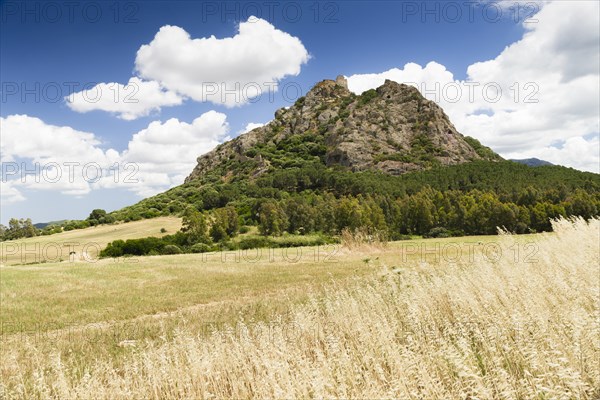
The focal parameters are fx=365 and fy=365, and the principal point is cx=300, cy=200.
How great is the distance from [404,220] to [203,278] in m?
64.2

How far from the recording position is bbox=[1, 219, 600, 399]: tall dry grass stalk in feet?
13.8

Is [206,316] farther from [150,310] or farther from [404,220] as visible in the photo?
[404,220]

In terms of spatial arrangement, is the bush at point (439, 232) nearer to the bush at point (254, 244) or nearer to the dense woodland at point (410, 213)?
the dense woodland at point (410, 213)

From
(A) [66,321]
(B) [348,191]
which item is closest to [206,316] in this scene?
(A) [66,321]

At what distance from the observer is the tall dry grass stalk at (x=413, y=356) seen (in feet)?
13.8

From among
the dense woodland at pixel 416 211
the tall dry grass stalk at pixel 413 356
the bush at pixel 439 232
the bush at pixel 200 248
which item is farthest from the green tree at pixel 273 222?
the tall dry grass stalk at pixel 413 356

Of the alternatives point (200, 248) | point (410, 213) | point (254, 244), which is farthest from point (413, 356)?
point (410, 213)

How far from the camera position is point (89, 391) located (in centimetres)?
532

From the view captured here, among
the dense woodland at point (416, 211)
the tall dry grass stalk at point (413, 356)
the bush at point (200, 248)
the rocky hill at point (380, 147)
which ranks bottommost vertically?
Result: the bush at point (200, 248)

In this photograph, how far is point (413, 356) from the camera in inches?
199

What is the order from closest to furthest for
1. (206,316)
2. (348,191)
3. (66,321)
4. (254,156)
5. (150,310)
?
(206,316) < (66,321) < (150,310) < (348,191) < (254,156)

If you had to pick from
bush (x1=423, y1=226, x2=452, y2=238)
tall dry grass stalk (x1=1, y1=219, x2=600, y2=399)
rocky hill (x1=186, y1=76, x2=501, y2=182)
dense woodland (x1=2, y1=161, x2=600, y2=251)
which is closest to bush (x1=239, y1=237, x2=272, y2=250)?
dense woodland (x1=2, y1=161, x2=600, y2=251)

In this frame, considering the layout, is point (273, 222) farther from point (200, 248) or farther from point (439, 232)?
point (439, 232)

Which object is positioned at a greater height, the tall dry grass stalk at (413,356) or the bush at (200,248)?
the tall dry grass stalk at (413,356)
